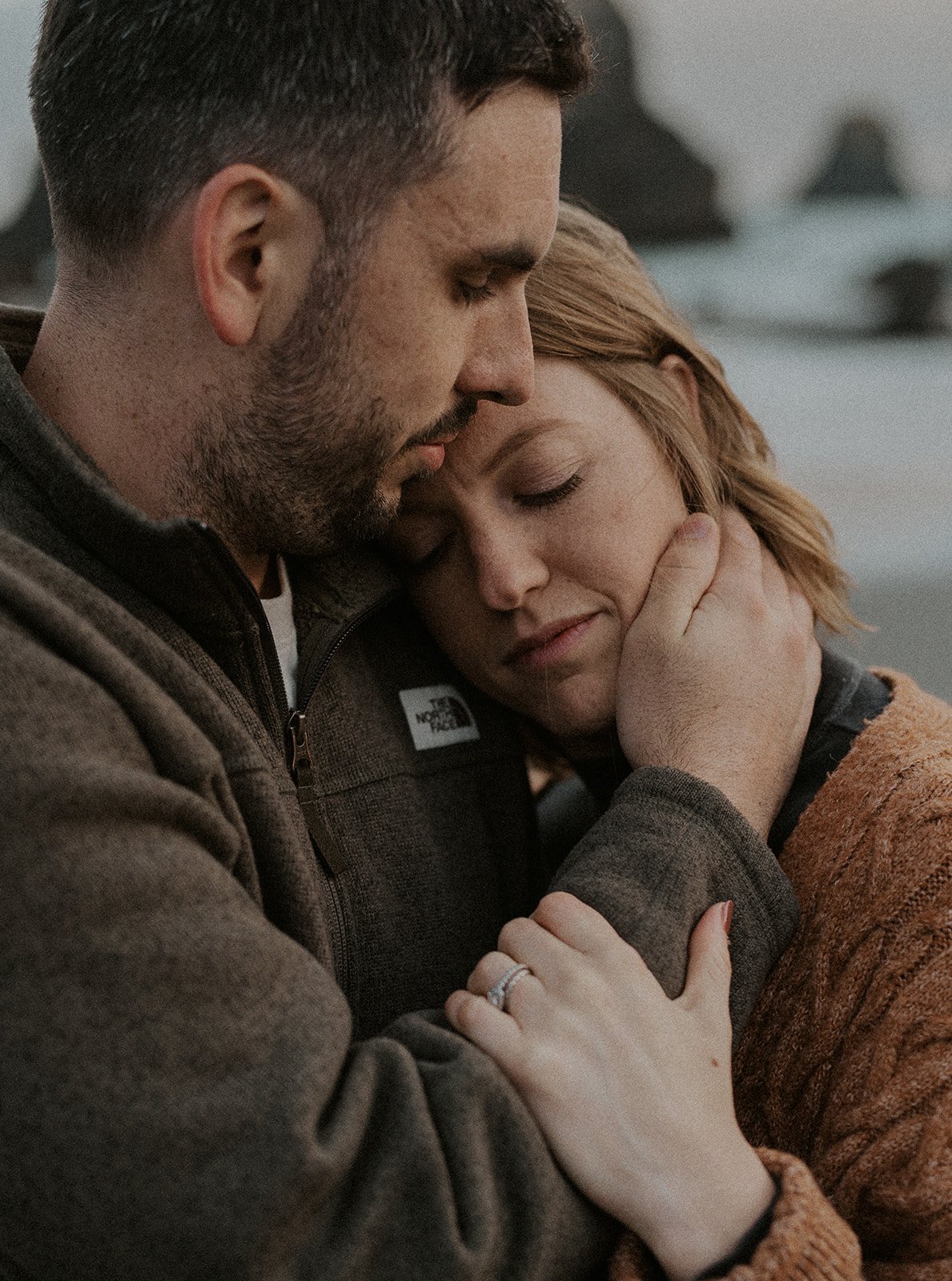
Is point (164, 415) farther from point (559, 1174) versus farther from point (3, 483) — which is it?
point (559, 1174)

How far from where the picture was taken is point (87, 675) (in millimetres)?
1112

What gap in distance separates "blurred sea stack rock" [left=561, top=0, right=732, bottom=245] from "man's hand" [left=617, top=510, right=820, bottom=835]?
2278 mm

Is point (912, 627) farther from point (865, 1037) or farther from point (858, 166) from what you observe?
point (865, 1037)

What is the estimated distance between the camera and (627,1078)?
1154mm

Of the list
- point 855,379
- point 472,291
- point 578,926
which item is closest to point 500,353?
point 472,291

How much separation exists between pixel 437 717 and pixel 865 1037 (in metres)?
0.66

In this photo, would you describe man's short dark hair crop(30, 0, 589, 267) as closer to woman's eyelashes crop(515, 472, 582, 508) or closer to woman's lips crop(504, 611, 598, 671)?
woman's eyelashes crop(515, 472, 582, 508)

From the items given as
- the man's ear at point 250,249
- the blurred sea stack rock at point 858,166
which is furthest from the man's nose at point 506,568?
the blurred sea stack rock at point 858,166

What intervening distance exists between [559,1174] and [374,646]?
0.79 meters

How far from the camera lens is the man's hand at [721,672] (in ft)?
4.86

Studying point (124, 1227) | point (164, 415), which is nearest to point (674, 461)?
point (164, 415)

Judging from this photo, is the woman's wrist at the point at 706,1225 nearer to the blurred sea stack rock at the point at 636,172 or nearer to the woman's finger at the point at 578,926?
the woman's finger at the point at 578,926

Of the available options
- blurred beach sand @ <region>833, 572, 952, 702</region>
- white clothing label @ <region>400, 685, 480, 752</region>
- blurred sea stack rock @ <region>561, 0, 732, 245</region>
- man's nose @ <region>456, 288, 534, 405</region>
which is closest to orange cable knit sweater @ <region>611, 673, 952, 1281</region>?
white clothing label @ <region>400, 685, 480, 752</region>

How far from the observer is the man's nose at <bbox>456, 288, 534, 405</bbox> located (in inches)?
58.2
